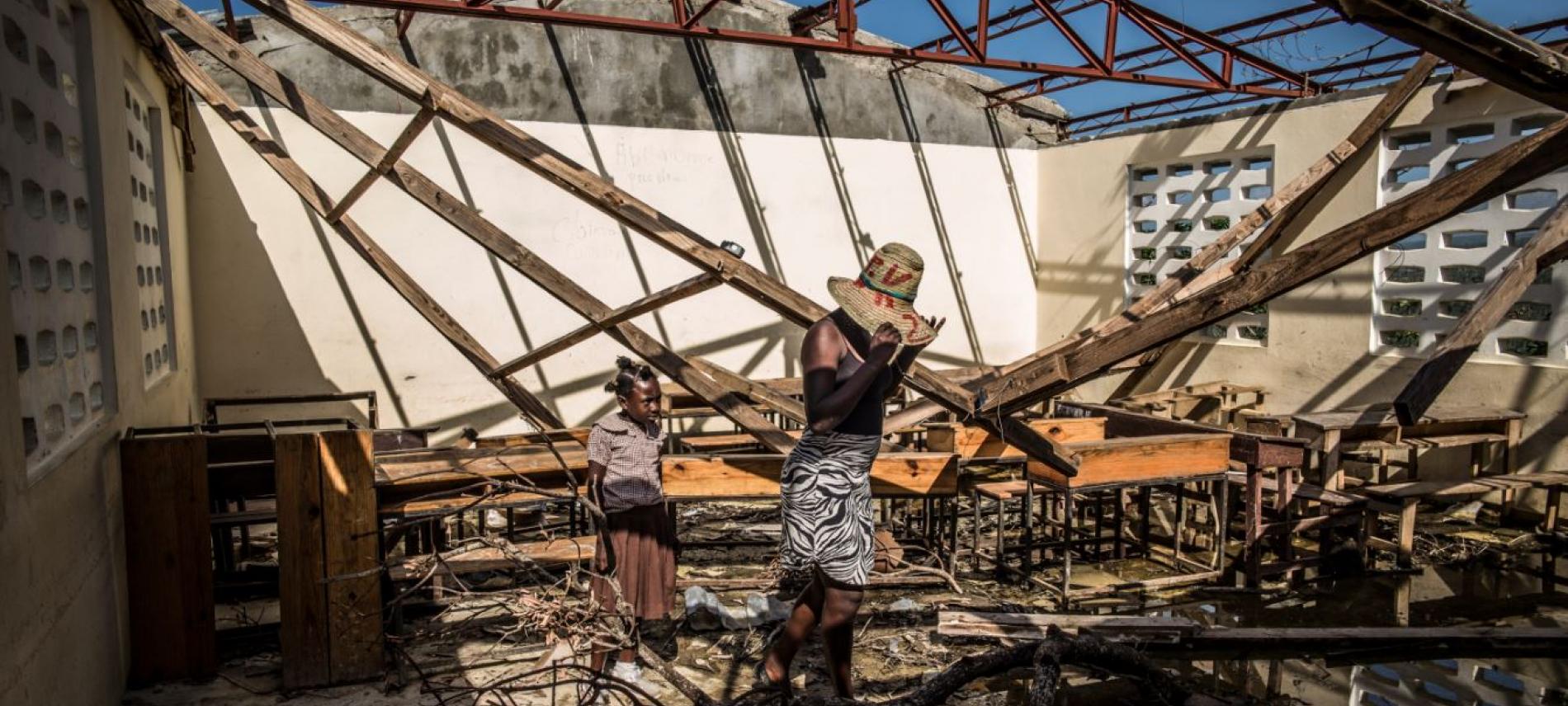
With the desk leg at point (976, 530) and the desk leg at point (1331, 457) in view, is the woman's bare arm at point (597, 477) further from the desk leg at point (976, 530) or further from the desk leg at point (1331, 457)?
the desk leg at point (1331, 457)

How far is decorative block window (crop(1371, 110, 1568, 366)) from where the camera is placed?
26.1ft

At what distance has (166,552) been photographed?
4.85m

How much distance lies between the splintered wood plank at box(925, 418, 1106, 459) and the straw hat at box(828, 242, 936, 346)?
2.70m

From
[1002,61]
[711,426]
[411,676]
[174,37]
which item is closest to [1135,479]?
[411,676]

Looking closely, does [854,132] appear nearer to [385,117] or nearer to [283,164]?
[385,117]

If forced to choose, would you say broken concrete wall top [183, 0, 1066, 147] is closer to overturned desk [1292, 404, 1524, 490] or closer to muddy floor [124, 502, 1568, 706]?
muddy floor [124, 502, 1568, 706]

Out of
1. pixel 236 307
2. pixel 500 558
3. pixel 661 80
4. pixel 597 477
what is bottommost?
pixel 500 558

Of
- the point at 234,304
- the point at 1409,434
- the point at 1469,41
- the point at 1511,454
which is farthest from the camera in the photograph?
the point at 234,304

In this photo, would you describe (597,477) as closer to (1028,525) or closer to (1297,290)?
(1028,525)

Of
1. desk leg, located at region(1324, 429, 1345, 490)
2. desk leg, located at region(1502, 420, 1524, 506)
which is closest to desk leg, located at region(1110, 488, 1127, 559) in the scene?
desk leg, located at region(1324, 429, 1345, 490)

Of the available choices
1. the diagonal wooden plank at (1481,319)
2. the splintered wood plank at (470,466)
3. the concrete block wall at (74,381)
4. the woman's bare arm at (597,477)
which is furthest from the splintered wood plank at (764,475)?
the concrete block wall at (74,381)

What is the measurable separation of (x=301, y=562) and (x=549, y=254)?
586cm

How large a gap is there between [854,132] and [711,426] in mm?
3862

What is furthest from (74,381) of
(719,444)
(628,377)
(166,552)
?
(719,444)
